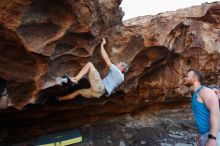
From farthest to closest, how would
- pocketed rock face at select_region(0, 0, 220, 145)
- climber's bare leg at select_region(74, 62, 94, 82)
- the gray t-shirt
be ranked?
the gray t-shirt → climber's bare leg at select_region(74, 62, 94, 82) → pocketed rock face at select_region(0, 0, 220, 145)

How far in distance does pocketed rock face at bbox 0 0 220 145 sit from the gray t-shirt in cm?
44

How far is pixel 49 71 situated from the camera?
4367 millimetres

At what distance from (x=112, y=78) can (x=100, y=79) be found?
0.78 feet

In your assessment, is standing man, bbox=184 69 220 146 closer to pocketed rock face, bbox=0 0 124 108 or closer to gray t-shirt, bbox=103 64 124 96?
gray t-shirt, bbox=103 64 124 96

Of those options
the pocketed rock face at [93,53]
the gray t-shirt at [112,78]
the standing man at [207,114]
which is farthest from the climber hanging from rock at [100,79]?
the standing man at [207,114]

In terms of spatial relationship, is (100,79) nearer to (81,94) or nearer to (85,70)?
(85,70)

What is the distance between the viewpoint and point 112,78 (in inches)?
189

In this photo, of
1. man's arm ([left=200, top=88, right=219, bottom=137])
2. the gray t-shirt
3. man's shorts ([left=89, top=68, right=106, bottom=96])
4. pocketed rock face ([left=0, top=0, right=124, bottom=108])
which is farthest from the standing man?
pocketed rock face ([left=0, top=0, right=124, bottom=108])

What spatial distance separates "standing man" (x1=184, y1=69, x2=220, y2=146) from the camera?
3.12 meters

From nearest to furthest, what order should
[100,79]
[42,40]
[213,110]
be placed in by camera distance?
[213,110] → [42,40] → [100,79]

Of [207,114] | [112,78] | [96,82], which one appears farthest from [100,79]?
[207,114]

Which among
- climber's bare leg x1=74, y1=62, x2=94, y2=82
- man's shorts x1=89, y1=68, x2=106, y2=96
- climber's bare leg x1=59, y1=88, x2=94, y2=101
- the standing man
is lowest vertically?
the standing man

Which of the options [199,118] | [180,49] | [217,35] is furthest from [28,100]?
[217,35]

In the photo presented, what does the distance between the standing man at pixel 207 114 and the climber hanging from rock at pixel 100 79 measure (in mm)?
1663
